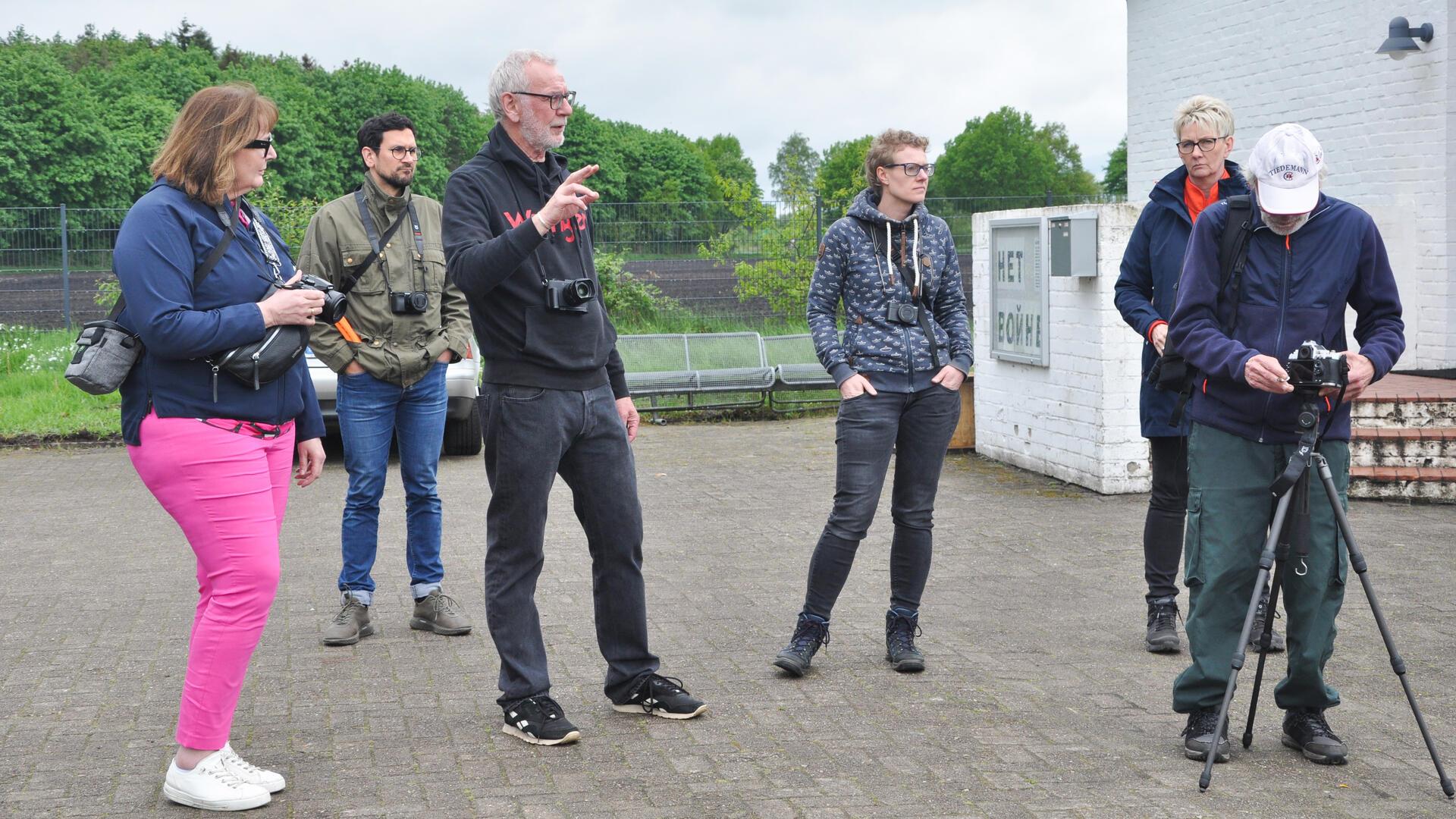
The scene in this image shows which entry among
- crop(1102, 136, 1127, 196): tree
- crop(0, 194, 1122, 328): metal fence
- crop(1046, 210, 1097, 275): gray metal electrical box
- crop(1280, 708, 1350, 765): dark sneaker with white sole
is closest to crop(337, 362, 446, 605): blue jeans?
crop(1280, 708, 1350, 765): dark sneaker with white sole

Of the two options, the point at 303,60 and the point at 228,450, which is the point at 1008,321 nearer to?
the point at 228,450

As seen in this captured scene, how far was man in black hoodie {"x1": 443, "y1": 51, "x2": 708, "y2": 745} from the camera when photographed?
454cm

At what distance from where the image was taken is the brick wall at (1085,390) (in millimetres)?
9219

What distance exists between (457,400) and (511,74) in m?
7.28

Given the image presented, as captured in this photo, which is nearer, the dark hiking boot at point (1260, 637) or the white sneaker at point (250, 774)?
A: the white sneaker at point (250, 774)

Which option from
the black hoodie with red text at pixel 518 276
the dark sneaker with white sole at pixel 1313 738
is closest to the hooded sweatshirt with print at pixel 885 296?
the black hoodie with red text at pixel 518 276

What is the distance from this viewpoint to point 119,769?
14.5 feet

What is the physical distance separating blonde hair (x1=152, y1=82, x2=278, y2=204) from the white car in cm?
658

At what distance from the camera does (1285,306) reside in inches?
172

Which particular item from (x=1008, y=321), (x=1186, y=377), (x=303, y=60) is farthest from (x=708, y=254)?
(x=303, y=60)

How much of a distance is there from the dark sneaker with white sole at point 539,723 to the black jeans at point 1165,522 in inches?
101

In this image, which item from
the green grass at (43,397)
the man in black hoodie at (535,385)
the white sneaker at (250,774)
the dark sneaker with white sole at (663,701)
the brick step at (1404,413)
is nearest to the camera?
the white sneaker at (250,774)

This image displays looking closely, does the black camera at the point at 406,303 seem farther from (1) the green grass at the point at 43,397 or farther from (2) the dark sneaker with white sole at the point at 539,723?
(1) the green grass at the point at 43,397

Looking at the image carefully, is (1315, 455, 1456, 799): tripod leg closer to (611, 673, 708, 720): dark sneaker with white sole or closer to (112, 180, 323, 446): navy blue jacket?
(611, 673, 708, 720): dark sneaker with white sole
